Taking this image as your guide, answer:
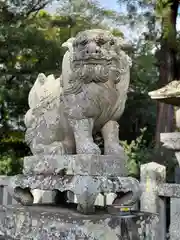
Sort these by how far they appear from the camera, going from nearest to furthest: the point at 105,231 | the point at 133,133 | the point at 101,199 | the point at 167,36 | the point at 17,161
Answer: the point at 105,231 < the point at 101,199 < the point at 167,36 < the point at 17,161 < the point at 133,133

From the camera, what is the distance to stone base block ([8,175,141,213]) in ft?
6.25

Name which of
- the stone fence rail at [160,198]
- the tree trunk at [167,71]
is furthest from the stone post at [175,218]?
the tree trunk at [167,71]

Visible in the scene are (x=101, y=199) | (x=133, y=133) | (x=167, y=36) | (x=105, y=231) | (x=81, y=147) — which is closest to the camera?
(x=105, y=231)

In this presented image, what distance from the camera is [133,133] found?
10.5 metres

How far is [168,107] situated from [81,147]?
19.4ft

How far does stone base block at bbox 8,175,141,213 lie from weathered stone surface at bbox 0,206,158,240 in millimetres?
90

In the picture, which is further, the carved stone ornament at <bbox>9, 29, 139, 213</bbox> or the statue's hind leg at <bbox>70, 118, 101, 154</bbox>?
the statue's hind leg at <bbox>70, 118, 101, 154</bbox>

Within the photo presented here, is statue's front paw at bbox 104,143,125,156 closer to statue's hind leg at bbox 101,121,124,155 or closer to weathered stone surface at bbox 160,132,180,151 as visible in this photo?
statue's hind leg at bbox 101,121,124,155

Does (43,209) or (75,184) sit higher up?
(75,184)

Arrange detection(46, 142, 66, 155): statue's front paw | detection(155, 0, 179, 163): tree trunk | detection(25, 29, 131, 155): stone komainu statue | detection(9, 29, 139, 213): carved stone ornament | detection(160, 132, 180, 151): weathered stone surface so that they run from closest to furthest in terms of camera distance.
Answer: detection(9, 29, 139, 213): carved stone ornament, detection(25, 29, 131, 155): stone komainu statue, detection(46, 142, 66, 155): statue's front paw, detection(160, 132, 180, 151): weathered stone surface, detection(155, 0, 179, 163): tree trunk

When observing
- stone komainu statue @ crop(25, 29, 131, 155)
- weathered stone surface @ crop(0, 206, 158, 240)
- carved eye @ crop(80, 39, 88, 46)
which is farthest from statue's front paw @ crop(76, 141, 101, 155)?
carved eye @ crop(80, 39, 88, 46)

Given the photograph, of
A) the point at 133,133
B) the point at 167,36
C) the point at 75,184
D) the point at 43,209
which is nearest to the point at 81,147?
the point at 75,184

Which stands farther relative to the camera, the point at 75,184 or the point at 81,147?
the point at 81,147

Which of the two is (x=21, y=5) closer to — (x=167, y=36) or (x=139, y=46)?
(x=139, y=46)
